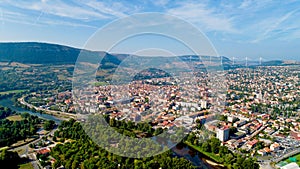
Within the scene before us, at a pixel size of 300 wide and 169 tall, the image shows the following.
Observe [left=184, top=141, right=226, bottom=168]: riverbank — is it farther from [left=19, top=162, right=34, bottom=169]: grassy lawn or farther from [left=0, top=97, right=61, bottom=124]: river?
[left=0, top=97, right=61, bottom=124]: river

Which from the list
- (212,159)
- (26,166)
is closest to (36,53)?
(26,166)

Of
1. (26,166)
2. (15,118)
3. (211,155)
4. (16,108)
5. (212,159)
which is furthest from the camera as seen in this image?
(16,108)

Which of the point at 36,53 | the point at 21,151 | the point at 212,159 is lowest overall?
the point at 212,159

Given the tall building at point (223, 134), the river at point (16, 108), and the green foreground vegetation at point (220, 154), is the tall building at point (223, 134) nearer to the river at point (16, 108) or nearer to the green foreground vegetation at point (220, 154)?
the green foreground vegetation at point (220, 154)

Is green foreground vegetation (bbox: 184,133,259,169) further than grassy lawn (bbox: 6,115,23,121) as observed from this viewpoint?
No

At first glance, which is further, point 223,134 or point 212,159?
point 223,134

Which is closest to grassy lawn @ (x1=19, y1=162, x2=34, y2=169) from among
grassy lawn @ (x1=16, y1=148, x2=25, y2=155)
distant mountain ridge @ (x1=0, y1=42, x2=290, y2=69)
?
grassy lawn @ (x1=16, y1=148, x2=25, y2=155)

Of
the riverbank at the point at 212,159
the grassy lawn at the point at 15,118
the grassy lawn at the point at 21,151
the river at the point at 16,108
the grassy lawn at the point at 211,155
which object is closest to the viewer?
the riverbank at the point at 212,159

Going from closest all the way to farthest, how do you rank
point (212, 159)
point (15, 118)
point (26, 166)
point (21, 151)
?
point (26, 166) → point (212, 159) → point (21, 151) → point (15, 118)

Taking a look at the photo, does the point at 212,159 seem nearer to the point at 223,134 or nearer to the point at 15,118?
the point at 223,134

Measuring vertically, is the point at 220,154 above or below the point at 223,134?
below

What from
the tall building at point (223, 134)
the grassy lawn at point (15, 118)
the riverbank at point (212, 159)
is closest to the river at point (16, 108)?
the grassy lawn at point (15, 118)
